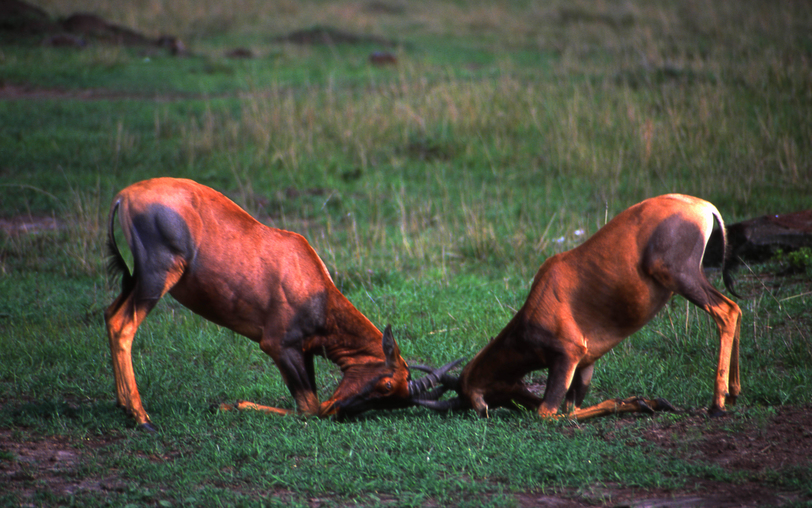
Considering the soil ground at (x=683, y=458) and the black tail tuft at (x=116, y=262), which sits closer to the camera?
the soil ground at (x=683, y=458)

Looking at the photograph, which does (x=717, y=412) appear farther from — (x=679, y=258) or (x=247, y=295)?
(x=247, y=295)

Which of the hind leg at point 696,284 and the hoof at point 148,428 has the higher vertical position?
the hind leg at point 696,284

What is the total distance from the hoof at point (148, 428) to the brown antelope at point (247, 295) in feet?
0.04

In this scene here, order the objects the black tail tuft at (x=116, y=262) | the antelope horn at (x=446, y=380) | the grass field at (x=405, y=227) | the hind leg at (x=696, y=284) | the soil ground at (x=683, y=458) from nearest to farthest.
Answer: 1. the soil ground at (x=683, y=458)
2. the grass field at (x=405, y=227)
3. the hind leg at (x=696, y=284)
4. the black tail tuft at (x=116, y=262)
5. the antelope horn at (x=446, y=380)

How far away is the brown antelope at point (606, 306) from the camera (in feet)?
14.5

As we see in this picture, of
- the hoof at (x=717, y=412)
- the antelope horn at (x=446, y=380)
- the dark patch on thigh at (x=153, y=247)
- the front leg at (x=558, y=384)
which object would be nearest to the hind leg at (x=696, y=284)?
the hoof at (x=717, y=412)

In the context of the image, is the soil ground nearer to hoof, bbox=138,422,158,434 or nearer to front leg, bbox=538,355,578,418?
hoof, bbox=138,422,158,434

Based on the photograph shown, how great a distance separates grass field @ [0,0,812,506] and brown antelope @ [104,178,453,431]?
9.7 inches

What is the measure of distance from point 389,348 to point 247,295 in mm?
960

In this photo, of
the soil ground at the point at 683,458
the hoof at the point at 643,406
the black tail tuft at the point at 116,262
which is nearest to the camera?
the soil ground at the point at 683,458

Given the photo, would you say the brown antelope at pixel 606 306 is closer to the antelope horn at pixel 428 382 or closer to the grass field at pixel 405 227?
the antelope horn at pixel 428 382

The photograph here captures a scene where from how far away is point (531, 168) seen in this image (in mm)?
11273

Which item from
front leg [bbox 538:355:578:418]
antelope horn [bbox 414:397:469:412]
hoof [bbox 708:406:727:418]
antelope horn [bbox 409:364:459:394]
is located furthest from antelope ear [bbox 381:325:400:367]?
hoof [bbox 708:406:727:418]

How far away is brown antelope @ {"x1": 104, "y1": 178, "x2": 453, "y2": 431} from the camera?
14.7 feet
